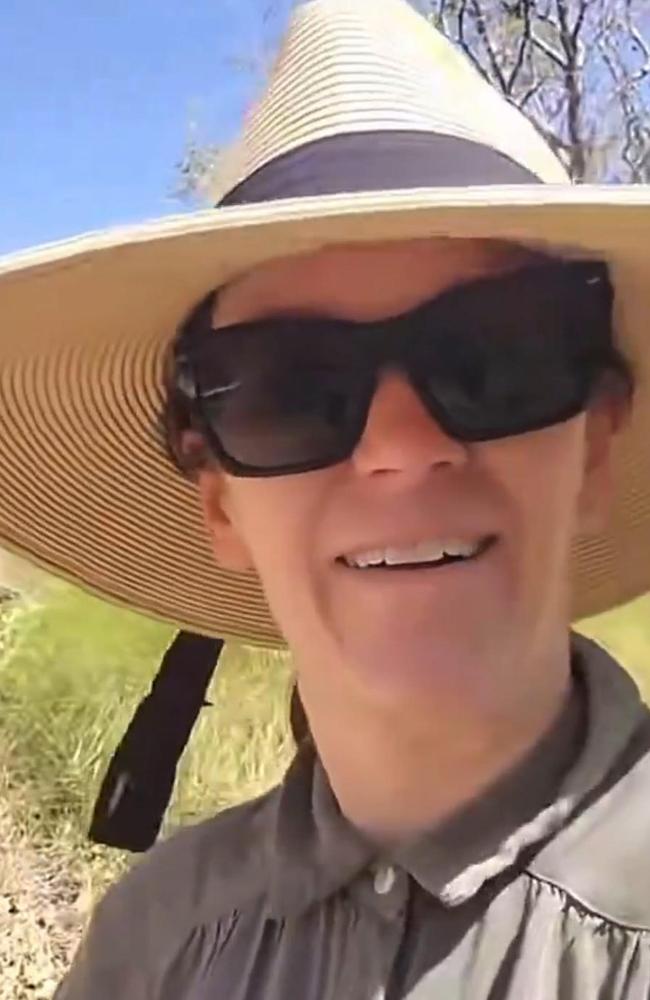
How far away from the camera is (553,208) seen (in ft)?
3.31

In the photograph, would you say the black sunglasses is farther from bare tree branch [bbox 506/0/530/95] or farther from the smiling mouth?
bare tree branch [bbox 506/0/530/95]

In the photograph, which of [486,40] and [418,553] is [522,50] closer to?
[486,40]

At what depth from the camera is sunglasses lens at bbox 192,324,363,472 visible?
1110 millimetres

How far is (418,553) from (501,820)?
0.19m

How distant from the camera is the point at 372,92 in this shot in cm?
121

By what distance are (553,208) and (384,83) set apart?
0.87 ft

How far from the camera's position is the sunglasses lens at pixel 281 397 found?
111 centimetres

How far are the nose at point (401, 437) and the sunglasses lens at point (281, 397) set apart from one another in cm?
1

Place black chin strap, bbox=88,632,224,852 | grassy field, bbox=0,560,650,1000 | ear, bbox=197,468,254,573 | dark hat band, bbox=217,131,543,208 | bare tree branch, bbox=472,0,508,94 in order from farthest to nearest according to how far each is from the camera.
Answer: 1. bare tree branch, bbox=472,0,508,94
2. grassy field, bbox=0,560,650,1000
3. black chin strap, bbox=88,632,224,852
4. ear, bbox=197,468,254,573
5. dark hat band, bbox=217,131,543,208

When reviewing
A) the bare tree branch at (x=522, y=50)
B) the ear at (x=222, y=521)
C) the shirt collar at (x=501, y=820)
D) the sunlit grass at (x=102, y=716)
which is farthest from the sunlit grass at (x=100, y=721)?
the bare tree branch at (x=522, y=50)

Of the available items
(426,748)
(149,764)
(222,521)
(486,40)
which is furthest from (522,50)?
(426,748)

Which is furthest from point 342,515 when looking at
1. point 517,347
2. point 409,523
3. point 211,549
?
point 211,549

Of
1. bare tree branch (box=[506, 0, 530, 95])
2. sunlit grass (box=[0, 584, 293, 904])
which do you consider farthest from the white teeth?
bare tree branch (box=[506, 0, 530, 95])

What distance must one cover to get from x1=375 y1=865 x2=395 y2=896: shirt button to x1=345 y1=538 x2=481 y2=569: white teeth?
211 mm
